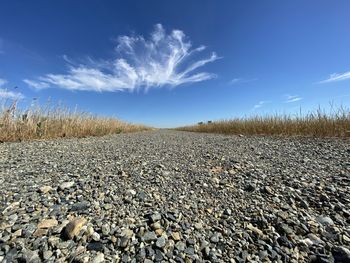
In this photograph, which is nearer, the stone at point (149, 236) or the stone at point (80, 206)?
the stone at point (149, 236)

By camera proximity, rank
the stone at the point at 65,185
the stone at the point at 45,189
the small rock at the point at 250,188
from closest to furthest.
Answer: the stone at the point at 45,189
the stone at the point at 65,185
the small rock at the point at 250,188

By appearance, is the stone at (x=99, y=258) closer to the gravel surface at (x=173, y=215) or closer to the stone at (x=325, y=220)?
the gravel surface at (x=173, y=215)

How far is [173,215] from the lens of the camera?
60.9 inches

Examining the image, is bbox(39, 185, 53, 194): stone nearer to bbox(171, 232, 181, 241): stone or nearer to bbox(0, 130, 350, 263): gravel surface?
bbox(0, 130, 350, 263): gravel surface

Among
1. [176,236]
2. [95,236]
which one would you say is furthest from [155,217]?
[95,236]

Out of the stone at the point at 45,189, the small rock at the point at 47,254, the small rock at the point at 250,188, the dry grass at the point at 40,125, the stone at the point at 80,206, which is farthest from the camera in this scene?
the dry grass at the point at 40,125

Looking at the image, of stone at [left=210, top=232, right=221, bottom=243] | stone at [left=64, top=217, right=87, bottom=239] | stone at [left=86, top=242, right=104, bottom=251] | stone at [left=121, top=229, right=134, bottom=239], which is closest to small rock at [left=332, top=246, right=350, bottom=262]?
stone at [left=210, top=232, right=221, bottom=243]

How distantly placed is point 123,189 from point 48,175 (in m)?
0.98

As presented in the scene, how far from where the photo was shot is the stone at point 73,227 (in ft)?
4.11

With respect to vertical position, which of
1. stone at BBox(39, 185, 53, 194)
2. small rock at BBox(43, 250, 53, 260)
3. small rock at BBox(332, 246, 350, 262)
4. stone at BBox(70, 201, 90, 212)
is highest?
stone at BBox(39, 185, 53, 194)

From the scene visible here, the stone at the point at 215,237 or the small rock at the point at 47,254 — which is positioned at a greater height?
the small rock at the point at 47,254

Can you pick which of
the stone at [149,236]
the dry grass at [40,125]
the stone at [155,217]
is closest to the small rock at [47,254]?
the stone at [149,236]

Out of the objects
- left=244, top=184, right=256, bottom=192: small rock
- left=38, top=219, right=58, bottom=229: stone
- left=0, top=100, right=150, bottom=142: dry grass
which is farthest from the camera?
left=0, top=100, right=150, bottom=142: dry grass

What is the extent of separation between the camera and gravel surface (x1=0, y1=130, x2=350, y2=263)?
1.17 metres
